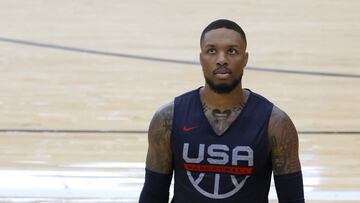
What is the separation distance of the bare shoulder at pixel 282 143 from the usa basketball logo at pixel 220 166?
9 centimetres

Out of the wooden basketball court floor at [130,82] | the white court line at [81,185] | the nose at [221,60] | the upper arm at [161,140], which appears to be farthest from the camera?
the wooden basketball court floor at [130,82]

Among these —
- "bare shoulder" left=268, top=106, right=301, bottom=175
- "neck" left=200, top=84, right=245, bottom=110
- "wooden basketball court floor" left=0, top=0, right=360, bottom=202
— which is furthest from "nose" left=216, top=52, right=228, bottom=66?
"wooden basketball court floor" left=0, top=0, right=360, bottom=202

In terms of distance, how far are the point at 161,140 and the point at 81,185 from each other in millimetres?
2675

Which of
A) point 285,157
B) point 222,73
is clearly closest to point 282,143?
point 285,157

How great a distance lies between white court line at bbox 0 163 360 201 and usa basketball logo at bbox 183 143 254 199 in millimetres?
2529

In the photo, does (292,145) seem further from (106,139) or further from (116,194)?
(106,139)

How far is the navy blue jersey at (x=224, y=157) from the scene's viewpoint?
2.56 m

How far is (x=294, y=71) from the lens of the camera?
8.27m

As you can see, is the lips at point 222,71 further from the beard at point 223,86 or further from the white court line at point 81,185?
the white court line at point 81,185

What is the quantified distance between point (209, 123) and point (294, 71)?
5744 millimetres

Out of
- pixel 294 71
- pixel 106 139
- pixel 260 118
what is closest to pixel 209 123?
pixel 260 118

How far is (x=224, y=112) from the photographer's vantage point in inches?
103

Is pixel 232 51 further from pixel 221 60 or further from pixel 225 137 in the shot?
pixel 225 137

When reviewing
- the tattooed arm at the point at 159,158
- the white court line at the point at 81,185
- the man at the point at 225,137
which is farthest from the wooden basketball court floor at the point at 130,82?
the man at the point at 225,137
